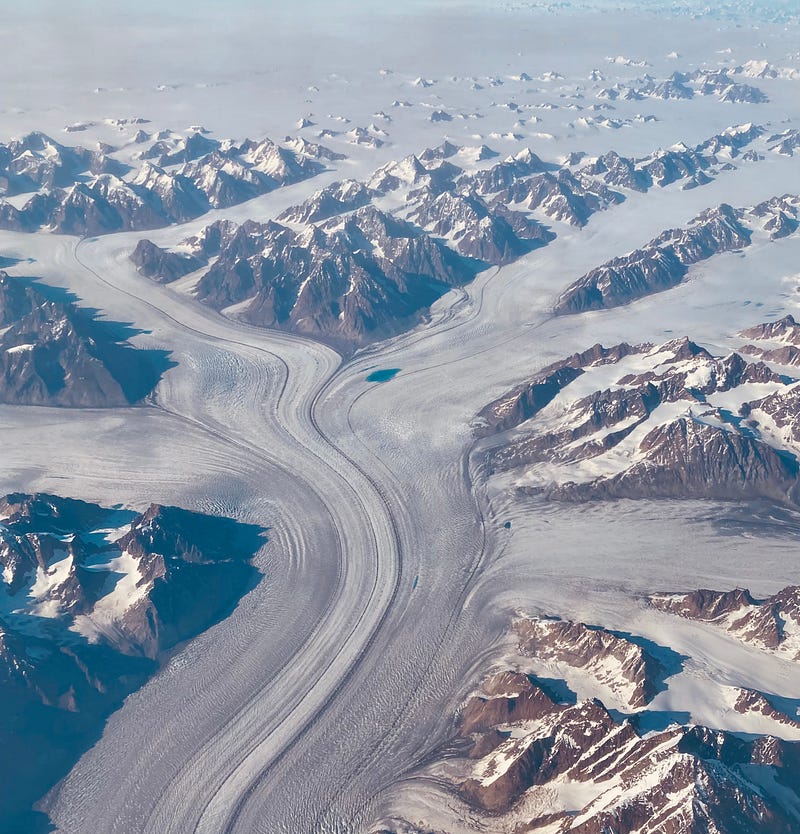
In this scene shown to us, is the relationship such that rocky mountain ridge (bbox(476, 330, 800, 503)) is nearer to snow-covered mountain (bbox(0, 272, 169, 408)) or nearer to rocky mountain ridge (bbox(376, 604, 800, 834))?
rocky mountain ridge (bbox(376, 604, 800, 834))

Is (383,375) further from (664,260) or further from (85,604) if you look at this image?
(664,260)

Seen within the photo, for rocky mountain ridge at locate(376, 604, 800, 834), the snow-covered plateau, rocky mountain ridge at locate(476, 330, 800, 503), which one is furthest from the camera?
rocky mountain ridge at locate(476, 330, 800, 503)

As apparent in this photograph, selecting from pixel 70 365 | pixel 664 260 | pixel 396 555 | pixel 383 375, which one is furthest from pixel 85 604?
pixel 664 260

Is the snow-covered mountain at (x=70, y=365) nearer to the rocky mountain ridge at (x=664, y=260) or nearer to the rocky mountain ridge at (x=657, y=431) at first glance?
the rocky mountain ridge at (x=657, y=431)

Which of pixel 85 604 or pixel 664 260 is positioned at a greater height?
pixel 664 260

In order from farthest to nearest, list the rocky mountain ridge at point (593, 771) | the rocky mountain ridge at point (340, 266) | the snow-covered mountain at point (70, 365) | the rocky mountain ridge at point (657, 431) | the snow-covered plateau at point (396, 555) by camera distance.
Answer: the rocky mountain ridge at point (340, 266) < the snow-covered mountain at point (70, 365) < the rocky mountain ridge at point (657, 431) < the snow-covered plateau at point (396, 555) < the rocky mountain ridge at point (593, 771)

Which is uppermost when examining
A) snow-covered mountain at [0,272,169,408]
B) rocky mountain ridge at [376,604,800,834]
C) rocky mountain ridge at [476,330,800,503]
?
snow-covered mountain at [0,272,169,408]

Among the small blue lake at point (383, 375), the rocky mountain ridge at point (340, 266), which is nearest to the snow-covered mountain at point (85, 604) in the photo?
the small blue lake at point (383, 375)

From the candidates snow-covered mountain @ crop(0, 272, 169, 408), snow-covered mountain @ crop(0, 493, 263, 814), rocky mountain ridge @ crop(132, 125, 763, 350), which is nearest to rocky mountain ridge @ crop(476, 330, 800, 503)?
snow-covered mountain @ crop(0, 493, 263, 814)

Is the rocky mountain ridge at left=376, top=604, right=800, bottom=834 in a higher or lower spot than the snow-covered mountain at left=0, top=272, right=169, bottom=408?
lower

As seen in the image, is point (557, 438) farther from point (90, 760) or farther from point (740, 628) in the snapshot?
point (90, 760)

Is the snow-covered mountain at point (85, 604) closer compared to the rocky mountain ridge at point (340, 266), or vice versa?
the snow-covered mountain at point (85, 604)
